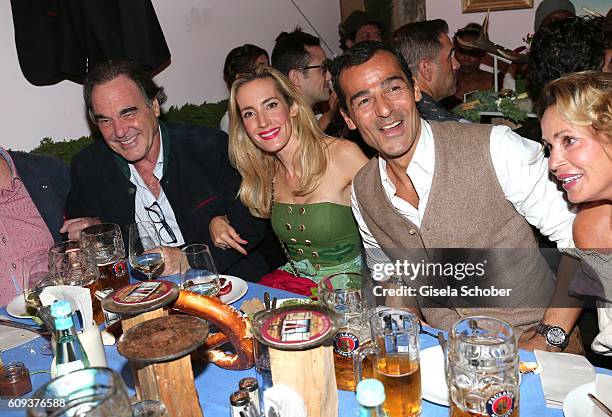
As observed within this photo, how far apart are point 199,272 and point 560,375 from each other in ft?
3.04

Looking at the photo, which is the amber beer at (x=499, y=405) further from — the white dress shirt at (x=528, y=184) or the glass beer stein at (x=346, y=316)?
the white dress shirt at (x=528, y=184)

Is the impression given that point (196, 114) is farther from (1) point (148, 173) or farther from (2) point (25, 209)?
(2) point (25, 209)

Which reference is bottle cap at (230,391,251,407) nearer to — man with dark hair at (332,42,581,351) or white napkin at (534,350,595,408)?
white napkin at (534,350,595,408)

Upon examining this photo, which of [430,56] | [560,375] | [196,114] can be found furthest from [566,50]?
[196,114]

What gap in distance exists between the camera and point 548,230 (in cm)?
190

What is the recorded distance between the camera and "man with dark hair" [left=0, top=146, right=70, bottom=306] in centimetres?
251

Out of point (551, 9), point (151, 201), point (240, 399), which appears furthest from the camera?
point (551, 9)

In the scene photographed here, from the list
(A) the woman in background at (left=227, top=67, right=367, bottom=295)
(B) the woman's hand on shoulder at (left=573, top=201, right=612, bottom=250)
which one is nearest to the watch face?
(B) the woman's hand on shoulder at (left=573, top=201, right=612, bottom=250)

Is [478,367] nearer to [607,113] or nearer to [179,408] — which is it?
[179,408]

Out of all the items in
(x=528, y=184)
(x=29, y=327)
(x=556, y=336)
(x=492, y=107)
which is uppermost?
(x=528, y=184)

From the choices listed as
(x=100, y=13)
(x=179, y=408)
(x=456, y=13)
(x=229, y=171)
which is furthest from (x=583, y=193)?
(x=456, y=13)

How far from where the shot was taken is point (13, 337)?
1.73 meters

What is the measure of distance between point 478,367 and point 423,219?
0.98 metres

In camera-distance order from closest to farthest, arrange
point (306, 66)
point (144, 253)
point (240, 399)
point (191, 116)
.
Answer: point (240, 399) < point (144, 253) < point (306, 66) < point (191, 116)
